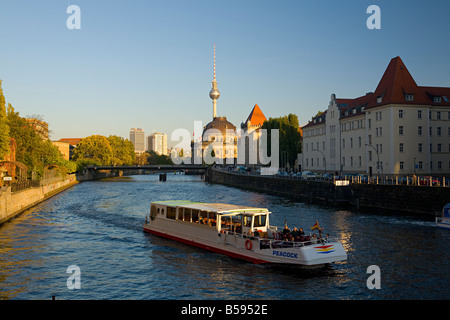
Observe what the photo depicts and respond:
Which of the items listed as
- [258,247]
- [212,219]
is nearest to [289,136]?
[212,219]

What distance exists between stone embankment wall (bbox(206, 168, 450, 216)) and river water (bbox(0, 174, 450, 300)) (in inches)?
211

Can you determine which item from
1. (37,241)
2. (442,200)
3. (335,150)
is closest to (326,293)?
(37,241)

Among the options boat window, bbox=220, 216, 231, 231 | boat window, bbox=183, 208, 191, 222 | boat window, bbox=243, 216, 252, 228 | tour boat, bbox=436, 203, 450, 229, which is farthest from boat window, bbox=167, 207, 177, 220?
tour boat, bbox=436, 203, 450, 229

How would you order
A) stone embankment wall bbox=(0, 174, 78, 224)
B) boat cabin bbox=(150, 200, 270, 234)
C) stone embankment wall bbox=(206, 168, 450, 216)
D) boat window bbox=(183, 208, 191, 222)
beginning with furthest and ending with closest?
1. stone embankment wall bbox=(206, 168, 450, 216)
2. stone embankment wall bbox=(0, 174, 78, 224)
3. boat window bbox=(183, 208, 191, 222)
4. boat cabin bbox=(150, 200, 270, 234)

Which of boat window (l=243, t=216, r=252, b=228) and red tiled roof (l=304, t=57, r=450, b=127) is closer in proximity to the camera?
boat window (l=243, t=216, r=252, b=228)

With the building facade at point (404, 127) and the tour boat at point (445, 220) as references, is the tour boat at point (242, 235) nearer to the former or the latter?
the tour boat at point (445, 220)

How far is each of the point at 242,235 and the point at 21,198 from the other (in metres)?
41.5

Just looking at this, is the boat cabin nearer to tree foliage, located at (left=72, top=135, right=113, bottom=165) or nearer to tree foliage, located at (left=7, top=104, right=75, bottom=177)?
tree foliage, located at (left=7, top=104, right=75, bottom=177)

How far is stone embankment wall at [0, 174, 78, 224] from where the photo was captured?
49.6m

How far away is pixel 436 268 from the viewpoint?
28.9 m

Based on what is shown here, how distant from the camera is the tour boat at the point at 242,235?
2830 centimetres

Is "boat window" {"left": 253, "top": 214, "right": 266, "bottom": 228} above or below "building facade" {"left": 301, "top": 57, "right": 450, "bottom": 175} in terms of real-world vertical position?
below

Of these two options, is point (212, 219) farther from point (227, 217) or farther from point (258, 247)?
point (258, 247)

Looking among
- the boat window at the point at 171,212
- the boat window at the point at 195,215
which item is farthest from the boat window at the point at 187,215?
the boat window at the point at 171,212
